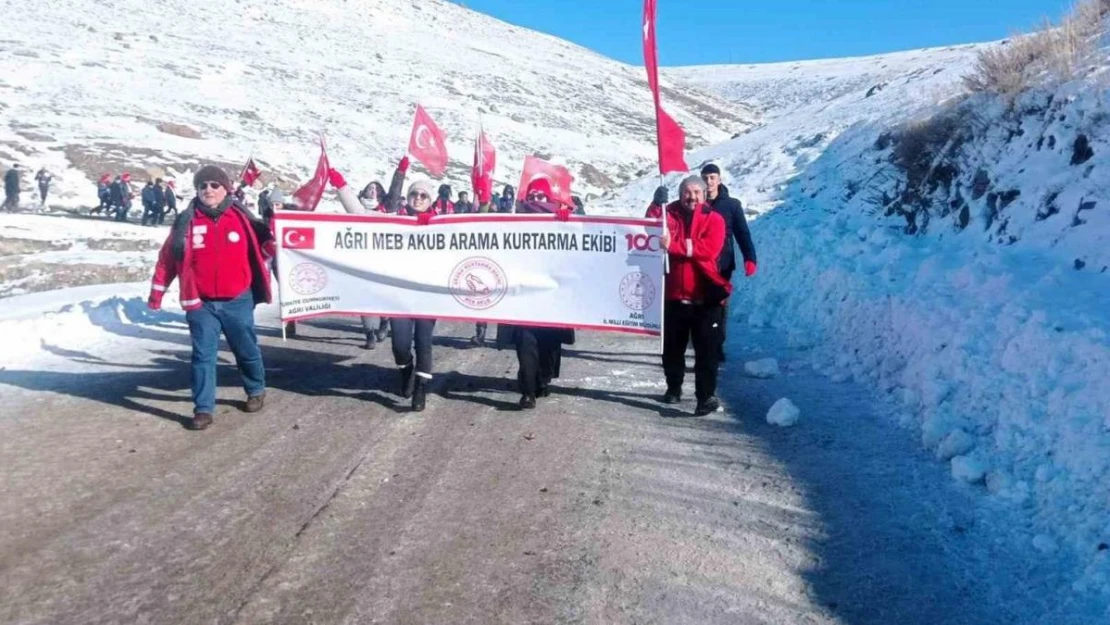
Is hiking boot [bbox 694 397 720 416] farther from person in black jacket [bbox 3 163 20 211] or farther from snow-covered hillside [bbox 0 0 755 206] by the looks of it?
snow-covered hillside [bbox 0 0 755 206]

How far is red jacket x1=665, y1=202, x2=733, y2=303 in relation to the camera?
271 inches

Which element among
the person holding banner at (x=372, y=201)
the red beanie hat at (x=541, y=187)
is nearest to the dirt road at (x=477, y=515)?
the person holding banner at (x=372, y=201)

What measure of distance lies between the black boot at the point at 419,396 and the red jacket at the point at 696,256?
83.4 inches

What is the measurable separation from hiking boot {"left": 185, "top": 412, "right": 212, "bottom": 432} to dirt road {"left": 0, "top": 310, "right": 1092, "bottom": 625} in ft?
0.44

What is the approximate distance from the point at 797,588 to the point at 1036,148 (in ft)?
25.6

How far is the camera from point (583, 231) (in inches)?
284

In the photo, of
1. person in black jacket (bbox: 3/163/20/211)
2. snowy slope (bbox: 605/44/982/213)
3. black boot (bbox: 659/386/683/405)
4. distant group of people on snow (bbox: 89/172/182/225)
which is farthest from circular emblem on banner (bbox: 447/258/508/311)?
person in black jacket (bbox: 3/163/20/211)

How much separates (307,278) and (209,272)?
1.09 metres

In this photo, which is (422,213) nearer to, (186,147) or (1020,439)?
(1020,439)

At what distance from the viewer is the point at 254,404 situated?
675 centimetres

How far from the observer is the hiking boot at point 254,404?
6723mm

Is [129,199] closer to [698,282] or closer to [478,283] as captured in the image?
[478,283]

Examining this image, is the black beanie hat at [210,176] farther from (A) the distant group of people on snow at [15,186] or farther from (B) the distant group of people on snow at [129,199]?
(A) the distant group of people on snow at [15,186]

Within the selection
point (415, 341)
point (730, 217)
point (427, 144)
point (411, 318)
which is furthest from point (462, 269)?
point (427, 144)
